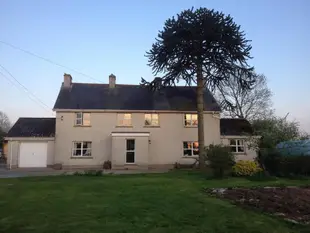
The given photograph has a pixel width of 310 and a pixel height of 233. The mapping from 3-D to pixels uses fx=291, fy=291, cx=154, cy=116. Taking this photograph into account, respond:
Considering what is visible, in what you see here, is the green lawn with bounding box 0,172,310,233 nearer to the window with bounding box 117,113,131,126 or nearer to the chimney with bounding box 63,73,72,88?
the window with bounding box 117,113,131,126

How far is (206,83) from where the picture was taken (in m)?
25.8

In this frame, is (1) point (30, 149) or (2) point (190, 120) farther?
(2) point (190, 120)

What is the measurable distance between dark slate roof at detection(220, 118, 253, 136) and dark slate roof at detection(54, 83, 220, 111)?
2.84m

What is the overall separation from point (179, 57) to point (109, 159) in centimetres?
1162

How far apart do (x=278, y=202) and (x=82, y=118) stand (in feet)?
73.3

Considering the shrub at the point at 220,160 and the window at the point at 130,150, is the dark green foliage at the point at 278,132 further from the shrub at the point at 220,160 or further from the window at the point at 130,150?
the window at the point at 130,150

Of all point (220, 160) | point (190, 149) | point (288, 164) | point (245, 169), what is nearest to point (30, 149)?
point (190, 149)

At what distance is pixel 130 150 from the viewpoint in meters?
27.4

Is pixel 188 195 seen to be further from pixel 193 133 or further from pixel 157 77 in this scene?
pixel 193 133

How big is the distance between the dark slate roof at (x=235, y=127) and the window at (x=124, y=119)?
9.94 metres

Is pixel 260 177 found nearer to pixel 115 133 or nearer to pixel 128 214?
pixel 128 214

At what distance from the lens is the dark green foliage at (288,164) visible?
19156mm

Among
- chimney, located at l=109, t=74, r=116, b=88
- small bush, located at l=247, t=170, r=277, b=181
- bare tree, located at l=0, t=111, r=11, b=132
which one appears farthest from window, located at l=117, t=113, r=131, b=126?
bare tree, located at l=0, t=111, r=11, b=132

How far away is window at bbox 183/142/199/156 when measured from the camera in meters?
29.2
